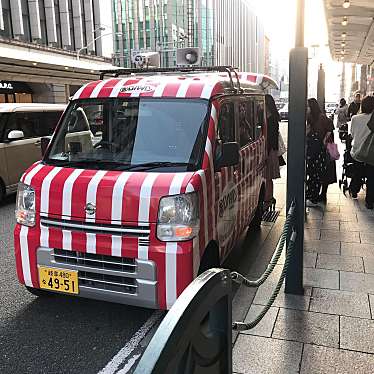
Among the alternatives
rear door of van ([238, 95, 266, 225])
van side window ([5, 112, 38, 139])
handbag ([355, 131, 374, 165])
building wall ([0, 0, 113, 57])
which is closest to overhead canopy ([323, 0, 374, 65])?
handbag ([355, 131, 374, 165])

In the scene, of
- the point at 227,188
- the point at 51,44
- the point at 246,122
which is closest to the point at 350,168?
the point at 246,122

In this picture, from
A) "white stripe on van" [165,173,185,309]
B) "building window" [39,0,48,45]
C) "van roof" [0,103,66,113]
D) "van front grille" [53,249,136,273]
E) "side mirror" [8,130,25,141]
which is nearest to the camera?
"white stripe on van" [165,173,185,309]

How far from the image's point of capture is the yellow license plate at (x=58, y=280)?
3.64m

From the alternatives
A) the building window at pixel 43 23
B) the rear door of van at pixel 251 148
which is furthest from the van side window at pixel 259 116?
the building window at pixel 43 23

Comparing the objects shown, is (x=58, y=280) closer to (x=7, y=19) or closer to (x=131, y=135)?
(x=131, y=135)

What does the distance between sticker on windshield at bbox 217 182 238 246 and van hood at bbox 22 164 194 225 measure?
73cm

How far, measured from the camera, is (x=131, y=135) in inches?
162

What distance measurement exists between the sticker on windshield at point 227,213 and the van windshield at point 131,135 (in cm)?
64

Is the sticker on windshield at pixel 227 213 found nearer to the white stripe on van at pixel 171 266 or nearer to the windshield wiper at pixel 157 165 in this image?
the windshield wiper at pixel 157 165

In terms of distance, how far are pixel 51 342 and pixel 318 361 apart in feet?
6.76

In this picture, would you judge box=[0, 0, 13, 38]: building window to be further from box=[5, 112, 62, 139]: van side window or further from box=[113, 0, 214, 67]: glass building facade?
box=[113, 0, 214, 67]: glass building facade

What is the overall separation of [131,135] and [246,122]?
188cm

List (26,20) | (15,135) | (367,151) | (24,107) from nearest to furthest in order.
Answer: (367,151)
(15,135)
(24,107)
(26,20)

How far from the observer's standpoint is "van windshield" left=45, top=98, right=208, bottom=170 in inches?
154
